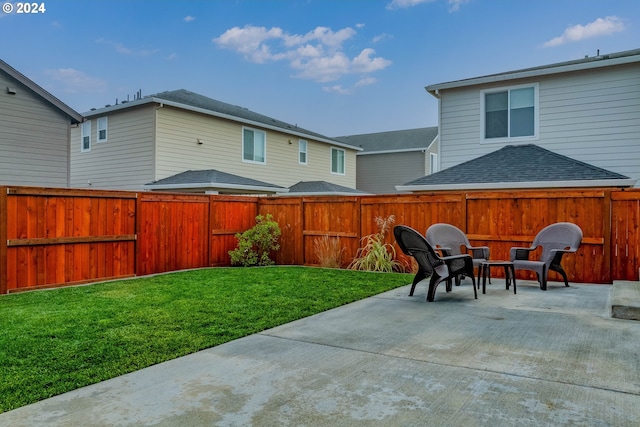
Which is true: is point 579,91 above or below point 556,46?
below

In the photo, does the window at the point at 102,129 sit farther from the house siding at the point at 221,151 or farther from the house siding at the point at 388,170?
the house siding at the point at 388,170

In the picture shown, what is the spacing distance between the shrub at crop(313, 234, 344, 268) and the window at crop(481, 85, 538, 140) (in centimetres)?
532

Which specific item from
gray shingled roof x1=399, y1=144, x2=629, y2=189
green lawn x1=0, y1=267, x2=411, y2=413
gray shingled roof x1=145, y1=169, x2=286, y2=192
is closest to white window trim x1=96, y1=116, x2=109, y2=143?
gray shingled roof x1=145, y1=169, x2=286, y2=192

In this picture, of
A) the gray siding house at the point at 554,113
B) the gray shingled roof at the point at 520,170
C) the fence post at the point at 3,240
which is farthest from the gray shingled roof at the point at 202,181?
the fence post at the point at 3,240

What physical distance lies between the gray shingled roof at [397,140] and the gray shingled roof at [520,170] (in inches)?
505

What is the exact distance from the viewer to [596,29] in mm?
16281

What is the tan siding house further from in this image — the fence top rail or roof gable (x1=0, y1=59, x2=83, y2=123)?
the fence top rail

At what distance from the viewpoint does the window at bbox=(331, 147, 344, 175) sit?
23.4 m

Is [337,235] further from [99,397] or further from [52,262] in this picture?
[99,397]

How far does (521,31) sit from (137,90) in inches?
614

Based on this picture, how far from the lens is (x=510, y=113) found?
12062 millimetres

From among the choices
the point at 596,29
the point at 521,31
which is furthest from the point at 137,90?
the point at 596,29

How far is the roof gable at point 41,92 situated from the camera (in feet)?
40.5

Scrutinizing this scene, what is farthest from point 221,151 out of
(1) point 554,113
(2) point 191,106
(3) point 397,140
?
(3) point 397,140
